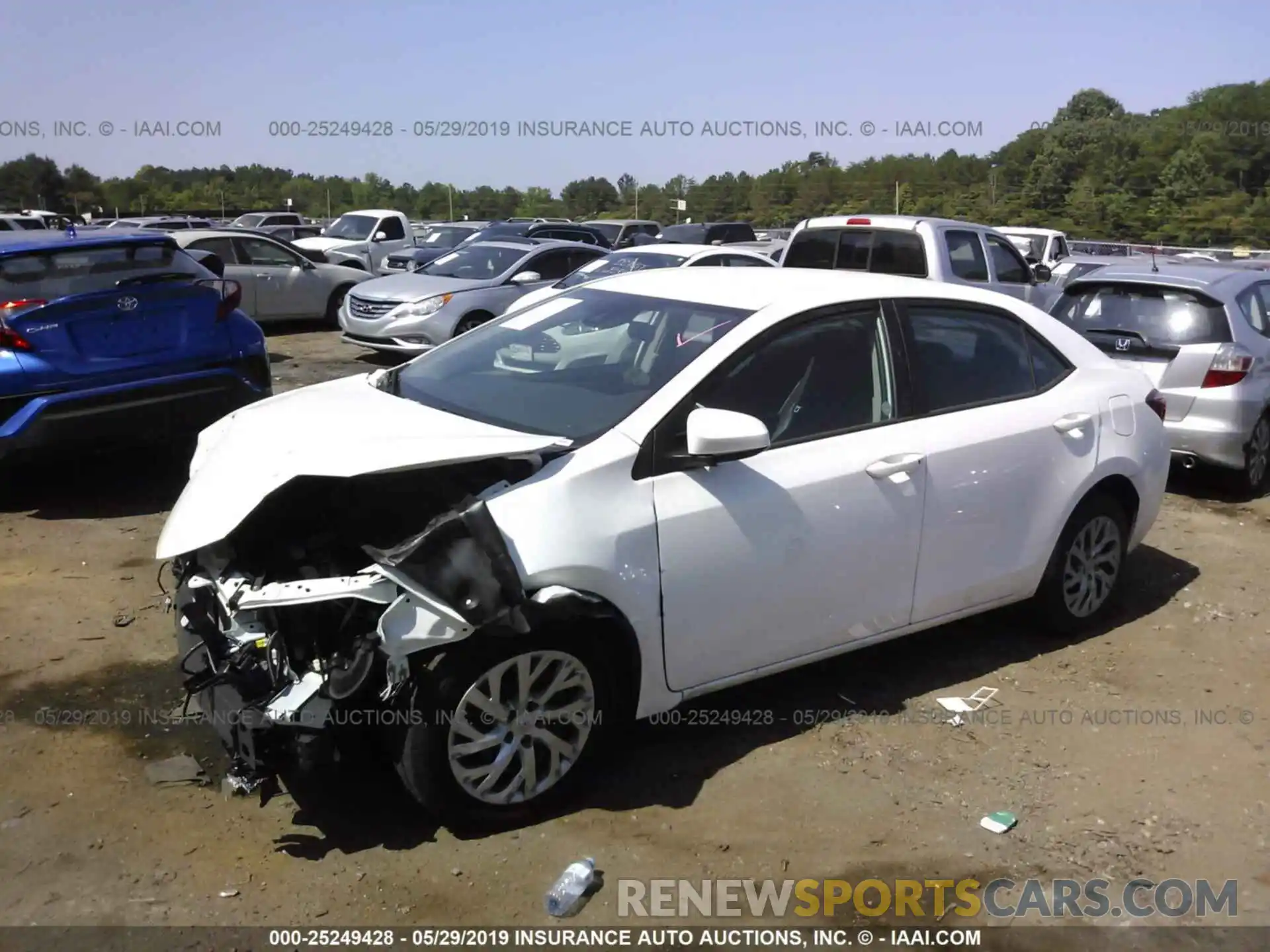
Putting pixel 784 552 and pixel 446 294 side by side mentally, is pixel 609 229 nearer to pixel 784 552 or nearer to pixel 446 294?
pixel 446 294

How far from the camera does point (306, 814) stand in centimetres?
374

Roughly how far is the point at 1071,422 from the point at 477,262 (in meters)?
9.95

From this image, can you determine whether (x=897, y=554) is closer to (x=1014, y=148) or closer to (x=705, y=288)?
(x=705, y=288)

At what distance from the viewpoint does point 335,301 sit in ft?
53.5

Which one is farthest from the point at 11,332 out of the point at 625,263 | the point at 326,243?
the point at 326,243

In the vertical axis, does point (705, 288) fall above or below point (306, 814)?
above

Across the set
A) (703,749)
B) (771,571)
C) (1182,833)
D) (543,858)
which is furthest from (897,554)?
(543,858)

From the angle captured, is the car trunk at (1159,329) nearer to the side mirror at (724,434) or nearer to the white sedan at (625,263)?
the white sedan at (625,263)

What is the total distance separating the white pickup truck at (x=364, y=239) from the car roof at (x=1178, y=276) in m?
16.3

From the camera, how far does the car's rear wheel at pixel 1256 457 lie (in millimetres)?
8070

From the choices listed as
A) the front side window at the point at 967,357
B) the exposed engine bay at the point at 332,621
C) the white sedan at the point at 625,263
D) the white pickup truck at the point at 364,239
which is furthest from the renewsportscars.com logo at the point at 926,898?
the white pickup truck at the point at 364,239

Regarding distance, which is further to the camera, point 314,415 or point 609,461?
point 314,415

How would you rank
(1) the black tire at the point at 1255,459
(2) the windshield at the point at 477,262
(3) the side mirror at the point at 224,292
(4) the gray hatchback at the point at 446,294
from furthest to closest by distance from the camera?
(2) the windshield at the point at 477,262, (4) the gray hatchback at the point at 446,294, (1) the black tire at the point at 1255,459, (3) the side mirror at the point at 224,292

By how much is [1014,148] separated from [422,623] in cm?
4953
